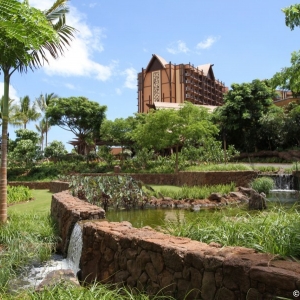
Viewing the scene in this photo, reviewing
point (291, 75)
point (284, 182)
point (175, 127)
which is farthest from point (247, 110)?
point (291, 75)

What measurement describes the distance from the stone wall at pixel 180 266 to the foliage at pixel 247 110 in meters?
26.6

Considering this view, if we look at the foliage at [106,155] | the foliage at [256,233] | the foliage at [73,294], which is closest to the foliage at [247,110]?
the foliage at [106,155]

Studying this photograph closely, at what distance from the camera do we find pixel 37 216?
8.53 meters

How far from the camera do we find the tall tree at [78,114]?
32688 mm

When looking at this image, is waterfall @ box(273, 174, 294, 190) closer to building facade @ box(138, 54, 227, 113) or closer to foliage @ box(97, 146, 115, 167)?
foliage @ box(97, 146, 115, 167)

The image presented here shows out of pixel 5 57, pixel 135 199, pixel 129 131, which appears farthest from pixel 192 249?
pixel 129 131

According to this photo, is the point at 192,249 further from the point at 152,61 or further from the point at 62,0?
the point at 152,61

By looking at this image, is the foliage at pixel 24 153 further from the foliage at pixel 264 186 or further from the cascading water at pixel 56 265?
the cascading water at pixel 56 265

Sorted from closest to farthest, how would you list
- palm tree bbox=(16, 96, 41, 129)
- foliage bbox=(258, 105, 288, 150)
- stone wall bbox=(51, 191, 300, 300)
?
stone wall bbox=(51, 191, 300, 300) < foliage bbox=(258, 105, 288, 150) < palm tree bbox=(16, 96, 41, 129)

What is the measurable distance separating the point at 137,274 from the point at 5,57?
13.2 ft

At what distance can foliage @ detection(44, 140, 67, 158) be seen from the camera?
30406 millimetres

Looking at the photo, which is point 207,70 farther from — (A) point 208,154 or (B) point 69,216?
(B) point 69,216

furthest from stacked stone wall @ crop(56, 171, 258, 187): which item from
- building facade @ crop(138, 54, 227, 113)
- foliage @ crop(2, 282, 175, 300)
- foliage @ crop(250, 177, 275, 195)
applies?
building facade @ crop(138, 54, 227, 113)

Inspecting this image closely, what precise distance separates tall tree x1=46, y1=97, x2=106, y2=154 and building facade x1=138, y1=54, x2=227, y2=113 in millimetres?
18720
